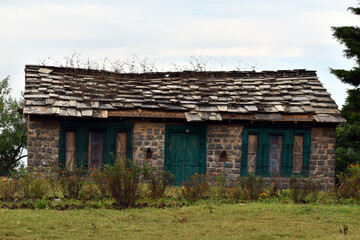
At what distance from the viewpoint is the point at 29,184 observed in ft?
37.7

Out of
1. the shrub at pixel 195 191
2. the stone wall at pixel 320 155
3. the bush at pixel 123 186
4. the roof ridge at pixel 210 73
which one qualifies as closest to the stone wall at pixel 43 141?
the roof ridge at pixel 210 73

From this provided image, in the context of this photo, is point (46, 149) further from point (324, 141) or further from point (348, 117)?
point (348, 117)

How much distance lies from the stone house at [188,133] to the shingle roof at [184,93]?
4 cm

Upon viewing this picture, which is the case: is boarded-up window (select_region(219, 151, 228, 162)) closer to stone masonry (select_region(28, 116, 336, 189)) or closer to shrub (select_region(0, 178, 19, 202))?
stone masonry (select_region(28, 116, 336, 189))

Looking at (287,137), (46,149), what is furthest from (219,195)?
(46,149)

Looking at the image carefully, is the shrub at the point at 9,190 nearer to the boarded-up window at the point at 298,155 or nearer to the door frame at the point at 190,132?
the door frame at the point at 190,132

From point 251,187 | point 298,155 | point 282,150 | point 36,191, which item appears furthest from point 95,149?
point 298,155

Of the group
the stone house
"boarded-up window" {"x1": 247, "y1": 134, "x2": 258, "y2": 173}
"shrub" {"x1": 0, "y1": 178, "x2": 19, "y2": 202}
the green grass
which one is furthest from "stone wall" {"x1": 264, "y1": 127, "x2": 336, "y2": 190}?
"shrub" {"x1": 0, "y1": 178, "x2": 19, "y2": 202}

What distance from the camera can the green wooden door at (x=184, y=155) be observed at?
53.4ft

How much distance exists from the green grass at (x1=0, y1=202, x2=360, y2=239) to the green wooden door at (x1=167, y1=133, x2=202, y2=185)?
515 cm

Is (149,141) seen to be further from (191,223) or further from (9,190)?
(191,223)

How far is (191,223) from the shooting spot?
369 inches

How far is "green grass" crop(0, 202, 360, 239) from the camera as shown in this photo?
846 centimetres

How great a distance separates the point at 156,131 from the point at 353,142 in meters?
9.93
